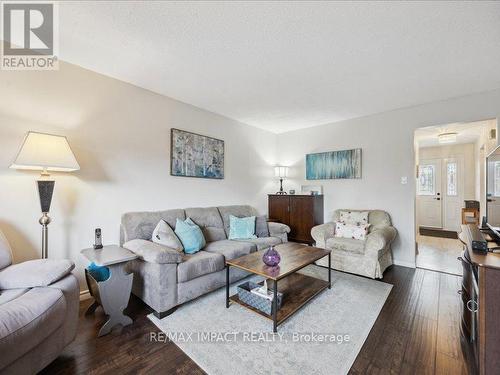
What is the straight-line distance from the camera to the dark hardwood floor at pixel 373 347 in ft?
4.72

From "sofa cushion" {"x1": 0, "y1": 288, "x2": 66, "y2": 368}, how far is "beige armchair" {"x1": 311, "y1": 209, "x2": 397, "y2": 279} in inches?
114

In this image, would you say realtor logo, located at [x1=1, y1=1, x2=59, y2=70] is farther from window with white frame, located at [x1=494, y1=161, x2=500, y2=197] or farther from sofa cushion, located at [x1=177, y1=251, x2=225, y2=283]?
window with white frame, located at [x1=494, y1=161, x2=500, y2=197]

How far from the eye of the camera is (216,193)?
3670mm

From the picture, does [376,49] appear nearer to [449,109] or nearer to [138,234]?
[449,109]

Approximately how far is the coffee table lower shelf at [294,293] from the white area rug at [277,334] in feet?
0.28

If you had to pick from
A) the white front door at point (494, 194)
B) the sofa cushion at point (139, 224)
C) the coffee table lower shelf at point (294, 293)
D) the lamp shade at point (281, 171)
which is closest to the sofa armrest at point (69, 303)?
the sofa cushion at point (139, 224)

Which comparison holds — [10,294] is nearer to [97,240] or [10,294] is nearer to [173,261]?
[97,240]

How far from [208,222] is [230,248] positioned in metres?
0.69

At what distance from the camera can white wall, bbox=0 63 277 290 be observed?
1973 mm

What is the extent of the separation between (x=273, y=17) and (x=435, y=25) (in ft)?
4.03

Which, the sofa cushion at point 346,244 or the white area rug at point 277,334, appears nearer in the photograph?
the white area rug at point 277,334

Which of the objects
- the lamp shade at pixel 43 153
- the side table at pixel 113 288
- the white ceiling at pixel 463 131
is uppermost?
the white ceiling at pixel 463 131

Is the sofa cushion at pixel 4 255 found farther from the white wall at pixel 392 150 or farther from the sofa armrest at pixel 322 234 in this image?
the white wall at pixel 392 150

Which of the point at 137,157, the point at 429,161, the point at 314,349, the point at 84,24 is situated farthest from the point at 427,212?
the point at 84,24
